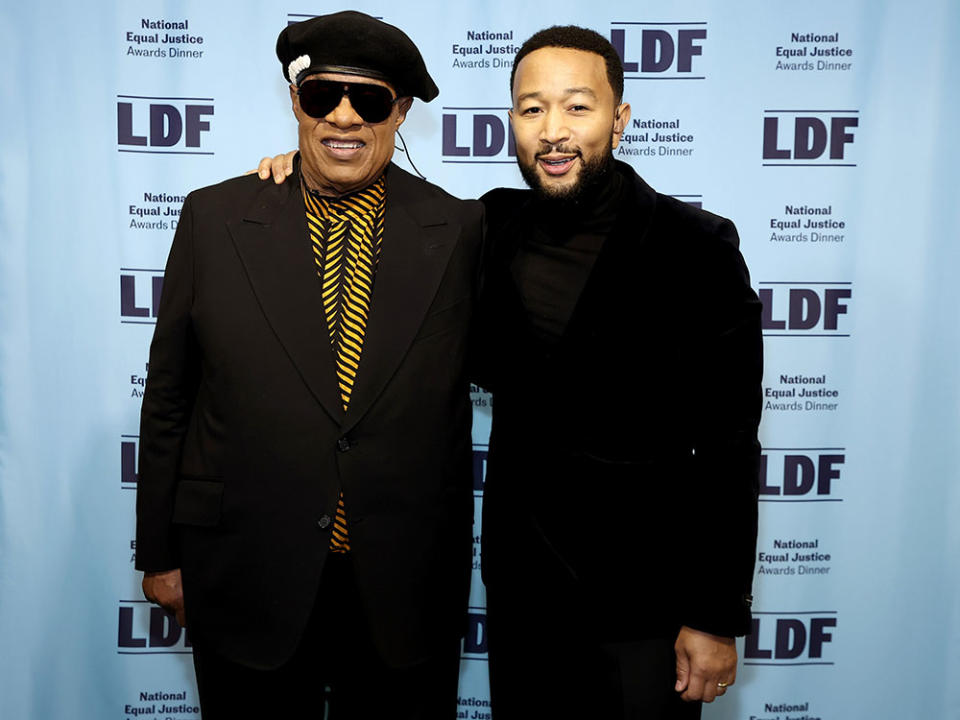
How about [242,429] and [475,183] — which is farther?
[475,183]

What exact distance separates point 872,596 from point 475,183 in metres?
1.82

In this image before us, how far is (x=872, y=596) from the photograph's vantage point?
256cm

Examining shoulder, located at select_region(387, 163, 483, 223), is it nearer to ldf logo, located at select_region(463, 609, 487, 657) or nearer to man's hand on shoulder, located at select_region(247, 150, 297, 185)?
man's hand on shoulder, located at select_region(247, 150, 297, 185)

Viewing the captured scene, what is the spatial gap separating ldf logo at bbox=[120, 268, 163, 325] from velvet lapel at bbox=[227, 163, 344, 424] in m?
0.92

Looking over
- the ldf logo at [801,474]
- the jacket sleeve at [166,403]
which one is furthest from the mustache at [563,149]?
the ldf logo at [801,474]

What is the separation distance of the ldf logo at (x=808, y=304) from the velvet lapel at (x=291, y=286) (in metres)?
1.49

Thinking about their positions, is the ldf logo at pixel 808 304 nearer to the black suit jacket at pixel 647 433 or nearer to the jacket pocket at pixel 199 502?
the black suit jacket at pixel 647 433

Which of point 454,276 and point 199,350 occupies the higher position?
point 454,276

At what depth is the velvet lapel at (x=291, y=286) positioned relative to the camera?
158 cm

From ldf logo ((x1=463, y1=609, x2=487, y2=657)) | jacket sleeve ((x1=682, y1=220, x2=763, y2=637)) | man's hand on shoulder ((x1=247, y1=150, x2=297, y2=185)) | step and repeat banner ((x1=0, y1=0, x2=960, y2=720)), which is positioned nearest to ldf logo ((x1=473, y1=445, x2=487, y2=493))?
step and repeat banner ((x1=0, y1=0, x2=960, y2=720))

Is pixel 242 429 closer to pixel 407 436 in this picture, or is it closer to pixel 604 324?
pixel 407 436

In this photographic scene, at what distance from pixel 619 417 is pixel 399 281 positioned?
526mm

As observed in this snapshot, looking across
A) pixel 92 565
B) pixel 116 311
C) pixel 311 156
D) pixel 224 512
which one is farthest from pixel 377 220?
pixel 92 565

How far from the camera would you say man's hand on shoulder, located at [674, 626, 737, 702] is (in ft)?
5.23
